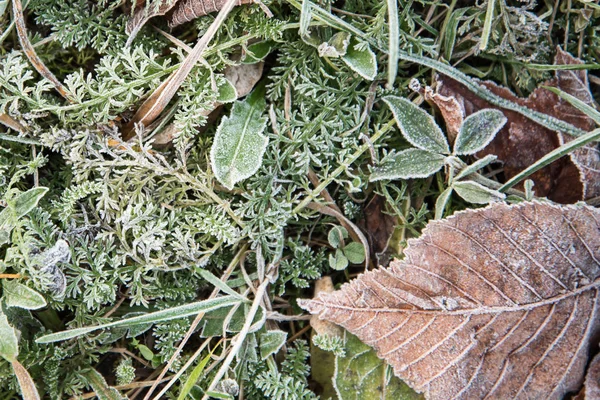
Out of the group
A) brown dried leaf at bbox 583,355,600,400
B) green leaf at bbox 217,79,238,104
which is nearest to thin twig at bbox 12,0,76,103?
green leaf at bbox 217,79,238,104

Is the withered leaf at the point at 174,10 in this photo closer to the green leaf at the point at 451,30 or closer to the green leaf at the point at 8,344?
the green leaf at the point at 451,30

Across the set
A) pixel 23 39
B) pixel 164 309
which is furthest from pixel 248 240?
pixel 23 39

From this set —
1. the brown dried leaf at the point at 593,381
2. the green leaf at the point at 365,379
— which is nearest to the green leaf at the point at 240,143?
the green leaf at the point at 365,379

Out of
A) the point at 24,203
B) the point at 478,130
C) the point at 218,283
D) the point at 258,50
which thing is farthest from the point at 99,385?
the point at 478,130

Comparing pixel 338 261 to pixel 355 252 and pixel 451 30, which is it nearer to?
pixel 355 252

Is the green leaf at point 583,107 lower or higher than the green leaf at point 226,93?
lower
